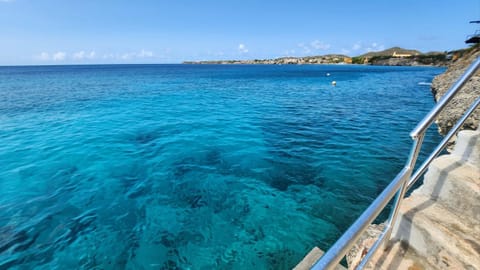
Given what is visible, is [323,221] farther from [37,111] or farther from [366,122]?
[37,111]

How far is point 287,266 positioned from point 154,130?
1020 cm

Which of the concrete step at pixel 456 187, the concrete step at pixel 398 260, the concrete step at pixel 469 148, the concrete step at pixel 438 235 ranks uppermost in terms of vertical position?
the concrete step at pixel 469 148

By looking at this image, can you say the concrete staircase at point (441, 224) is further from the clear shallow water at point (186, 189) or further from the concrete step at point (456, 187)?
the clear shallow water at point (186, 189)

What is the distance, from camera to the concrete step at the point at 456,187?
2.55 m

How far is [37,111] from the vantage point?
54.2 ft

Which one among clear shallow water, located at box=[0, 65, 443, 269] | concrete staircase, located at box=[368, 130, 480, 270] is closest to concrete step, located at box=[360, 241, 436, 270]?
concrete staircase, located at box=[368, 130, 480, 270]

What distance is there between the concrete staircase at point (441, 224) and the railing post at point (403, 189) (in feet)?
0.71

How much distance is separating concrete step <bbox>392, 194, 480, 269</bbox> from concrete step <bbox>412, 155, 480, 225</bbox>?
3.9 inches

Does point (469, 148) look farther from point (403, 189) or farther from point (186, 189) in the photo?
point (186, 189)

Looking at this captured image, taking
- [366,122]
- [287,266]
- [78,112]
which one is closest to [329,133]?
[366,122]

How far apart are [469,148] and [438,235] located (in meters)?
1.73

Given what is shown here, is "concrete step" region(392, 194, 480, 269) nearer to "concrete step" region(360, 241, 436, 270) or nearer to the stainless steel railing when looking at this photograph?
"concrete step" region(360, 241, 436, 270)

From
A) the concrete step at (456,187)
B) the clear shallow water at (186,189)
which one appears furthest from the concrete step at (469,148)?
the clear shallow water at (186,189)

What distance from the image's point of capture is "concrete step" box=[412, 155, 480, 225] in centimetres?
255
